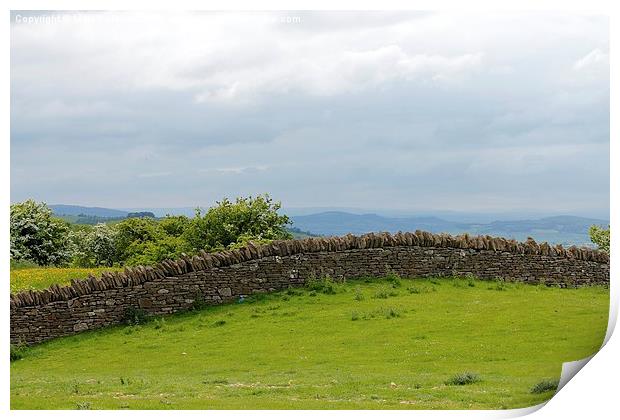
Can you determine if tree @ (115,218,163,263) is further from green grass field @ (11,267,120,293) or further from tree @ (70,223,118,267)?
green grass field @ (11,267,120,293)

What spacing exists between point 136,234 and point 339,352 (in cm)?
1916

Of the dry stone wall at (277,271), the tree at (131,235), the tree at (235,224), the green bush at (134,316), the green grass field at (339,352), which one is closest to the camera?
the green grass field at (339,352)

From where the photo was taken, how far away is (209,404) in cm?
1348

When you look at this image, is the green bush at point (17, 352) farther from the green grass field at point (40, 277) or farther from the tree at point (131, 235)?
the tree at point (131, 235)

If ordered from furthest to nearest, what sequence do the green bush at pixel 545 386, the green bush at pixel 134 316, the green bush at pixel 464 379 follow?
the green bush at pixel 134 316, the green bush at pixel 464 379, the green bush at pixel 545 386

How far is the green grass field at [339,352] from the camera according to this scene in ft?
45.5

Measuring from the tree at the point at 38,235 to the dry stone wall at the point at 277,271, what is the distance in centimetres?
1308

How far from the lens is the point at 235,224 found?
28.8 m

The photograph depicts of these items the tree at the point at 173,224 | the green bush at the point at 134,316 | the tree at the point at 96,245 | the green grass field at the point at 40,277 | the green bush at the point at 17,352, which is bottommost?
the green bush at the point at 17,352

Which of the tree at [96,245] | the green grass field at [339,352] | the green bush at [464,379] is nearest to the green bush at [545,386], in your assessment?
the green grass field at [339,352]

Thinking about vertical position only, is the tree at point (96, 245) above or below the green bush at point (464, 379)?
above

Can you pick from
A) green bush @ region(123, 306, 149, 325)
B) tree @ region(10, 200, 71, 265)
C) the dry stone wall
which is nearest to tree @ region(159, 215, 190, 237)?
tree @ region(10, 200, 71, 265)
